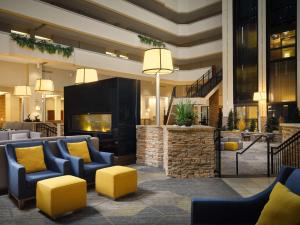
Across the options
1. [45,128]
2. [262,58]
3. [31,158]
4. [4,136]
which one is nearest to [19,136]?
[4,136]

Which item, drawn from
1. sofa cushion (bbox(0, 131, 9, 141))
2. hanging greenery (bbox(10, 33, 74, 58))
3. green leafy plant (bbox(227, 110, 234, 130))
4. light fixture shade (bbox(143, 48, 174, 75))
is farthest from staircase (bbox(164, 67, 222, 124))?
light fixture shade (bbox(143, 48, 174, 75))

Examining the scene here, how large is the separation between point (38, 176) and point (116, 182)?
1.20 m

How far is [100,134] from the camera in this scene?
22.7ft

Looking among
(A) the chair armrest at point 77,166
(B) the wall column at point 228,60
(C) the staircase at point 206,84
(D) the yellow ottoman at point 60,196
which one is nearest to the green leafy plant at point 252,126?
(B) the wall column at point 228,60

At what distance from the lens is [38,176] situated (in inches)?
151

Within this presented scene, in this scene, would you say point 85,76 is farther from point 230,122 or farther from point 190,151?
point 230,122

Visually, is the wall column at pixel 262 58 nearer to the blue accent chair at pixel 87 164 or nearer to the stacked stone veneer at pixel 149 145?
the stacked stone veneer at pixel 149 145

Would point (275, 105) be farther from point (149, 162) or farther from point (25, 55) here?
point (25, 55)

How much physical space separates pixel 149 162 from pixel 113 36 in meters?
10.4

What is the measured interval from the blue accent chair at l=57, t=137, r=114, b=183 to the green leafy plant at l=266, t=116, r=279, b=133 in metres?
10.1

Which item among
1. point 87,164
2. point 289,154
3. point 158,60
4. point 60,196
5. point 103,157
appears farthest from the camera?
point 289,154

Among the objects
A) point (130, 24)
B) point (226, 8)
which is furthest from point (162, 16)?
point (226, 8)

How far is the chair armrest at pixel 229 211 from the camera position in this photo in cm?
215

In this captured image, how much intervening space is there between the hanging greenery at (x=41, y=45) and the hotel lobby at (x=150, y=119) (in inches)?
1.9
